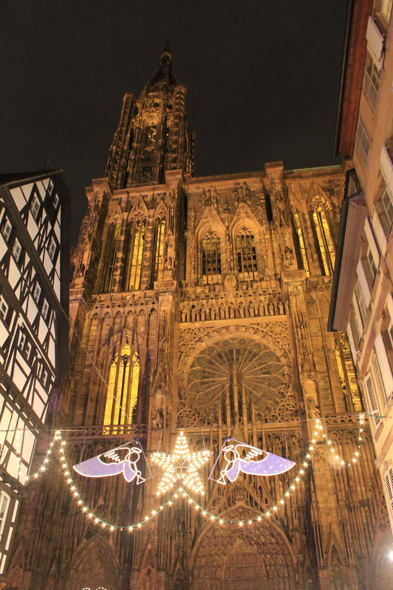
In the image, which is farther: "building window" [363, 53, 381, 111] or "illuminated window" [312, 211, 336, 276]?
"illuminated window" [312, 211, 336, 276]

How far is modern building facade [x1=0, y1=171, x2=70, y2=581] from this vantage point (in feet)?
50.2

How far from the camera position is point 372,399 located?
45.9 feet

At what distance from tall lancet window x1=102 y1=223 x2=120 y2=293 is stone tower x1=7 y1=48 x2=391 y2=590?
0.26 ft

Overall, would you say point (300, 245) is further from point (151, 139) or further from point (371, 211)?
point (151, 139)

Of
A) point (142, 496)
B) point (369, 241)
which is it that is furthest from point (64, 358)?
point (369, 241)

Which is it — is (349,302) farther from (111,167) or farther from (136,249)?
(111,167)

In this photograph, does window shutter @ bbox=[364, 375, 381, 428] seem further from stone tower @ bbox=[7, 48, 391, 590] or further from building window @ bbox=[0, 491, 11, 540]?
building window @ bbox=[0, 491, 11, 540]

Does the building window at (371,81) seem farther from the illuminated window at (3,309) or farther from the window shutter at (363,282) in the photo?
the illuminated window at (3,309)

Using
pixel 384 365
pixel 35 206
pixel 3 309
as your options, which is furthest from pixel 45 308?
pixel 384 365

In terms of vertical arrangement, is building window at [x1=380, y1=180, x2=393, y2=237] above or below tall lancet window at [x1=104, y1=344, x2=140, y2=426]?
below

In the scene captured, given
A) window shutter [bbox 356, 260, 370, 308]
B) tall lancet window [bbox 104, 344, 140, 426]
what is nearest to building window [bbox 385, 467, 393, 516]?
window shutter [bbox 356, 260, 370, 308]

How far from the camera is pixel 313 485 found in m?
16.2

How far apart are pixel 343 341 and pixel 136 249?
442 inches

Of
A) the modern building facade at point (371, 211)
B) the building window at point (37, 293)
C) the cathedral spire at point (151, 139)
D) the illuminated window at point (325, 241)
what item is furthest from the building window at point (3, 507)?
the cathedral spire at point (151, 139)
